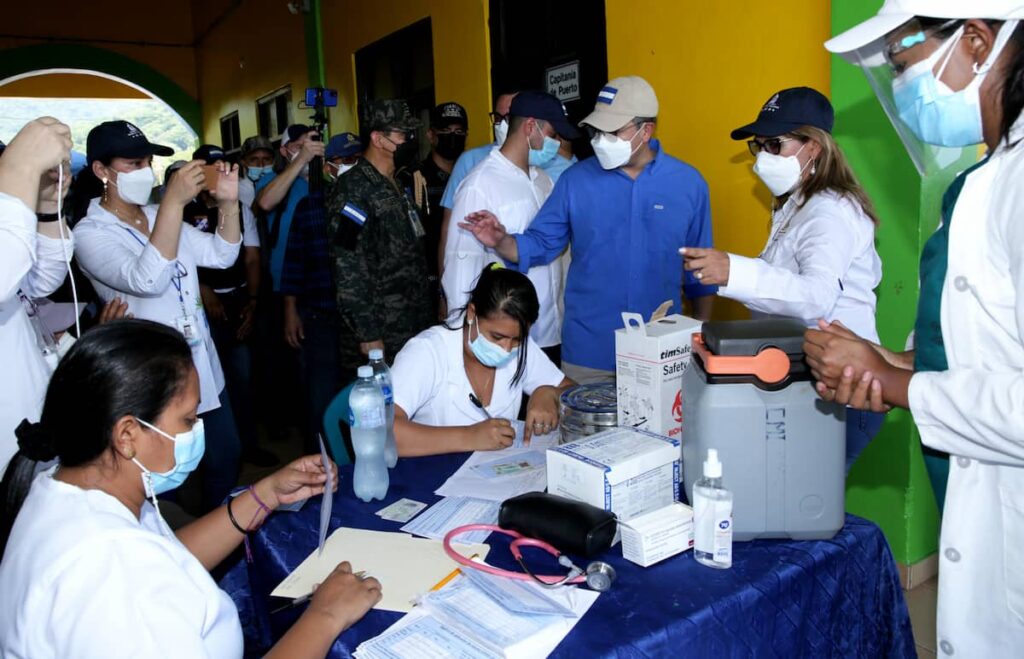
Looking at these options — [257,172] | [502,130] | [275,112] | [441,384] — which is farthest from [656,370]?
[275,112]

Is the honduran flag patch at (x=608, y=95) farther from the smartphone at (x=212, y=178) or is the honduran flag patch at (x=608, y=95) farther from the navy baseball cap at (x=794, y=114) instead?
the smartphone at (x=212, y=178)

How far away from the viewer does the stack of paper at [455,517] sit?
1.52 meters

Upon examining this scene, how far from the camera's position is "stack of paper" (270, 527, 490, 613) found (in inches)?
51.9

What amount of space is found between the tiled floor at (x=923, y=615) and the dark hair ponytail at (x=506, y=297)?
150cm

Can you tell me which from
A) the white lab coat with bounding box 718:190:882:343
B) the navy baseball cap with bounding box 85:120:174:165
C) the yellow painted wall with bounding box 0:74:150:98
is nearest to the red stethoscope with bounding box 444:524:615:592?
the white lab coat with bounding box 718:190:882:343

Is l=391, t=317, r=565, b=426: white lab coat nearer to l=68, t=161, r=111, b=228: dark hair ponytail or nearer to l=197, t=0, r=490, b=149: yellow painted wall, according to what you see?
l=68, t=161, r=111, b=228: dark hair ponytail

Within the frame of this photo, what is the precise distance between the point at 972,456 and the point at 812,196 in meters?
1.14

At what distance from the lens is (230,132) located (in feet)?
36.4

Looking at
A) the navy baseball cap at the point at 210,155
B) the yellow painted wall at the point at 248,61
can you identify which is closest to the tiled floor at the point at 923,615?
the navy baseball cap at the point at 210,155

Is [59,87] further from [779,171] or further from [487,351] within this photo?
[779,171]

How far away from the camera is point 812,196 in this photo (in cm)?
220

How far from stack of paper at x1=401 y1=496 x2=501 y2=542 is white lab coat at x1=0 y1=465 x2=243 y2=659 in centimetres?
50

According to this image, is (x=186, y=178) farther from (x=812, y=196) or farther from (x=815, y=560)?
(x=815, y=560)

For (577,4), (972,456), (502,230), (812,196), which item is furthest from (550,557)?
(577,4)
